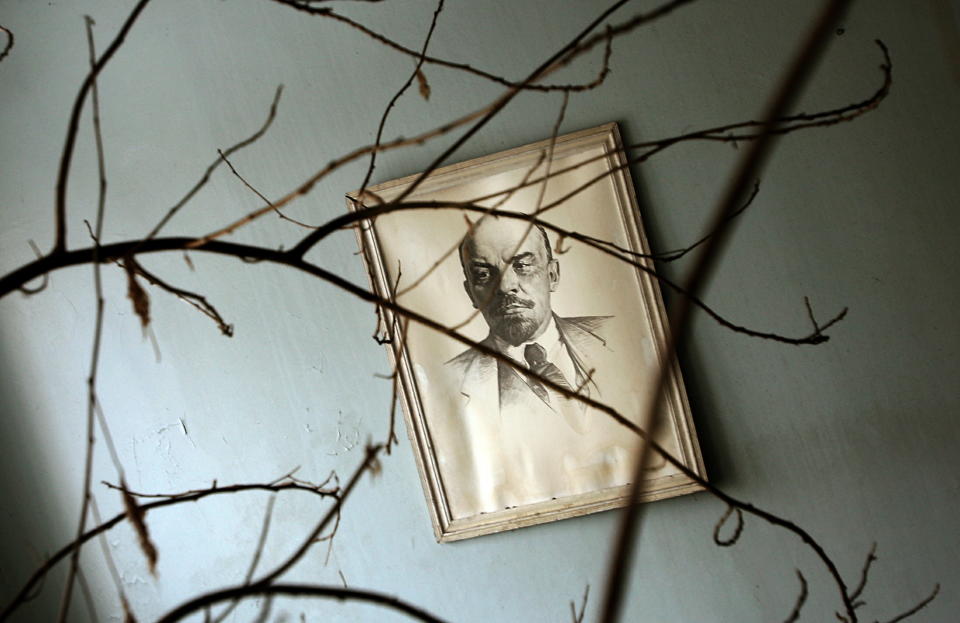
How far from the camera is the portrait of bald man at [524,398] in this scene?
1944mm

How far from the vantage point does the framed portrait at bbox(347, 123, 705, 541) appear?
1917 mm

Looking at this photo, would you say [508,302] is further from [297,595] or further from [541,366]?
[297,595]

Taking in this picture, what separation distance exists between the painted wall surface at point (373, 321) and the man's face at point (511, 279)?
0.70ft

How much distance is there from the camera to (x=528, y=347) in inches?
77.6

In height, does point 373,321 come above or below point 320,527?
above

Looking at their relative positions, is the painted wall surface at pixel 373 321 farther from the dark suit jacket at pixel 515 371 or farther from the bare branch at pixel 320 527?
the bare branch at pixel 320 527

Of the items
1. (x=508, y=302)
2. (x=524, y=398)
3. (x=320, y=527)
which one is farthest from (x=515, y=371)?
(x=320, y=527)

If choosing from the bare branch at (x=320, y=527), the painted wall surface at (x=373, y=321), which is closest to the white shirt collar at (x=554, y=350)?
the painted wall surface at (x=373, y=321)

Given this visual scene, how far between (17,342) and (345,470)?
3.22ft

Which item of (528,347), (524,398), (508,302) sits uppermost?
(508,302)

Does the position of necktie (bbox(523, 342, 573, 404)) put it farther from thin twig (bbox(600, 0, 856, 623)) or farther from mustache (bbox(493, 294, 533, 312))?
thin twig (bbox(600, 0, 856, 623))

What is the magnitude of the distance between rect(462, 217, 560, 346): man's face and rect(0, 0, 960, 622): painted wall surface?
214mm

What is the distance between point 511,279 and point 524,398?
29cm

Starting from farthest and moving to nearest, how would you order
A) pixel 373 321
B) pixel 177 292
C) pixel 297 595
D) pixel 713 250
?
1. pixel 373 321
2. pixel 177 292
3. pixel 297 595
4. pixel 713 250
